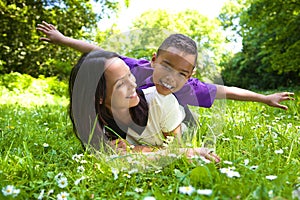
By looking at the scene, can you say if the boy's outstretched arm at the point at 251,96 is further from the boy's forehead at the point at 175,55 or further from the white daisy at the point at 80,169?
the white daisy at the point at 80,169

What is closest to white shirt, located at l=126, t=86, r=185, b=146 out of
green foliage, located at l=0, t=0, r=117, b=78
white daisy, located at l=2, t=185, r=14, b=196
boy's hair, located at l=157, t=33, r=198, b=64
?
boy's hair, located at l=157, t=33, r=198, b=64

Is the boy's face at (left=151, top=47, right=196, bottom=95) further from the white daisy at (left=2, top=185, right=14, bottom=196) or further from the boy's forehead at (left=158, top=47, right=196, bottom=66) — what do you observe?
the white daisy at (left=2, top=185, right=14, bottom=196)

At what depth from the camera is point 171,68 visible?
2041mm

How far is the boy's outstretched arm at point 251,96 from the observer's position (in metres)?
2.43

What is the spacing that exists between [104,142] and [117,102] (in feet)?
0.85

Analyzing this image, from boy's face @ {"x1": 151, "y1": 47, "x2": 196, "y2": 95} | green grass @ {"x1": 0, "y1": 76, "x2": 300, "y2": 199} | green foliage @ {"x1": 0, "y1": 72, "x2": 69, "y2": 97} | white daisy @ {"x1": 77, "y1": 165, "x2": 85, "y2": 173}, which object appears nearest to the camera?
green grass @ {"x1": 0, "y1": 76, "x2": 300, "y2": 199}

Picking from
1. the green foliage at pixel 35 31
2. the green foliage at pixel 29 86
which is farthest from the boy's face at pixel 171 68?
the green foliage at pixel 35 31

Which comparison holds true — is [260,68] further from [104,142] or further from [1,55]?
[104,142]

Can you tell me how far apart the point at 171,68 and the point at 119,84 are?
1.06ft

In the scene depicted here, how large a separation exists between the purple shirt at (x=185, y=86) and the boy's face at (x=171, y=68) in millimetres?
250

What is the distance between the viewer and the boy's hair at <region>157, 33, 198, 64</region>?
2082 millimetres

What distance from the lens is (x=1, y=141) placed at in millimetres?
2445

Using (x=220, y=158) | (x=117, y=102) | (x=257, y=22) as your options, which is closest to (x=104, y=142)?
(x=117, y=102)

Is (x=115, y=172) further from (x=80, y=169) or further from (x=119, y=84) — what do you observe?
(x=119, y=84)
